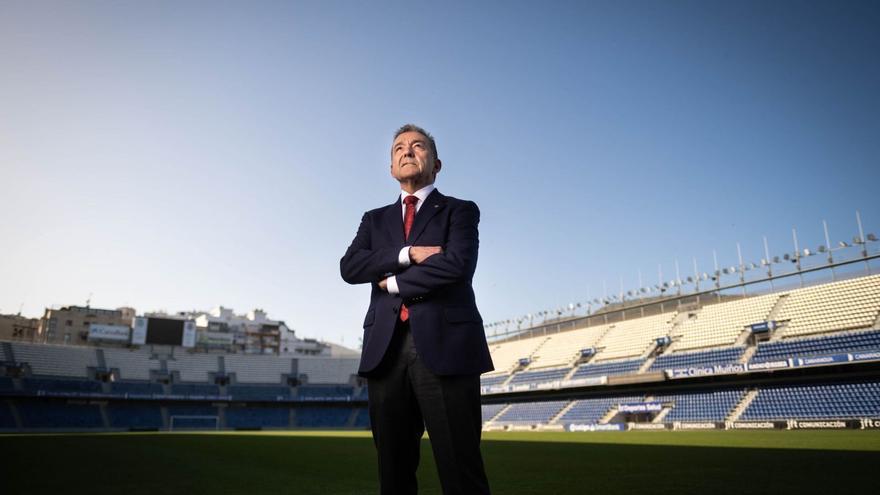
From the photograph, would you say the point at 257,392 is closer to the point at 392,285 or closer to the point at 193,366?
the point at 193,366

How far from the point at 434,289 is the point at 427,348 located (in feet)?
1.04

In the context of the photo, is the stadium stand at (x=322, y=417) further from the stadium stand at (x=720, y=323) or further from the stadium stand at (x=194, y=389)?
the stadium stand at (x=720, y=323)

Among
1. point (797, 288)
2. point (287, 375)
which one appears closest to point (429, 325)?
point (797, 288)

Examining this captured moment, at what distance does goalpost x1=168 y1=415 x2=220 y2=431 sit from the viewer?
57581 millimetres

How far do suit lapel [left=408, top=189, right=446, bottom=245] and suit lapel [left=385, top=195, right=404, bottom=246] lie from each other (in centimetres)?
3

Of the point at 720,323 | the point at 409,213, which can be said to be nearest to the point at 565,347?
the point at 720,323

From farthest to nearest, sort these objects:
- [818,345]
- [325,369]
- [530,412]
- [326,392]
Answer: [325,369], [326,392], [530,412], [818,345]

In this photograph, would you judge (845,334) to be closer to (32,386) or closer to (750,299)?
(750,299)

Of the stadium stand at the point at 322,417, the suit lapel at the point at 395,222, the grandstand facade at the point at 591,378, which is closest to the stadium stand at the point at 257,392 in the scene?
the grandstand facade at the point at 591,378

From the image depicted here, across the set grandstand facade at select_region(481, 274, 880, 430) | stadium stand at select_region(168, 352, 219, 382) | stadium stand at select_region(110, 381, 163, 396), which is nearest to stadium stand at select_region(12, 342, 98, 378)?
stadium stand at select_region(110, 381, 163, 396)

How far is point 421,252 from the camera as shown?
2.97 metres

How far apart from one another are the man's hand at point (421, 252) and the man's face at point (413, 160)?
1.77 ft

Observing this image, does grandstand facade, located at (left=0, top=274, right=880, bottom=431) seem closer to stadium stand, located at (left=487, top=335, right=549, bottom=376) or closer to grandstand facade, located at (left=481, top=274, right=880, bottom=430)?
grandstand facade, located at (left=481, top=274, right=880, bottom=430)

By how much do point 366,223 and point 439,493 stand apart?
197 inches
